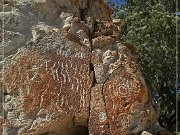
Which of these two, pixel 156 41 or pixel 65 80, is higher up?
pixel 156 41

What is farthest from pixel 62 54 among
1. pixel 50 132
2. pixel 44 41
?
pixel 50 132

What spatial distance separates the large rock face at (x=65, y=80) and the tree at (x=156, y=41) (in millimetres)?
6787

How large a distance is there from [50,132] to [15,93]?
0.43 meters

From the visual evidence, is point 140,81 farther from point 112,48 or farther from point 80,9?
point 80,9

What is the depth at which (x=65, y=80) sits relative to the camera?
3785mm

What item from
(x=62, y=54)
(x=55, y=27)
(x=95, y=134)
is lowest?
(x=95, y=134)

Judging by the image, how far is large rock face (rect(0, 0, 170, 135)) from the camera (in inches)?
143

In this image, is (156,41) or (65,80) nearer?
(65,80)

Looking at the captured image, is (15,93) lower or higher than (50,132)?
higher

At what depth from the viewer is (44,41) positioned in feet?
12.7

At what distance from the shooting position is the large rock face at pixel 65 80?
362 centimetres

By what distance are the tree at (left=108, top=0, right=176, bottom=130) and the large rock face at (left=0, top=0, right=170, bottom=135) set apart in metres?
6.79

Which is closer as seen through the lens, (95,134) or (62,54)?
(95,134)

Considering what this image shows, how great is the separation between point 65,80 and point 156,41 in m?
7.79
